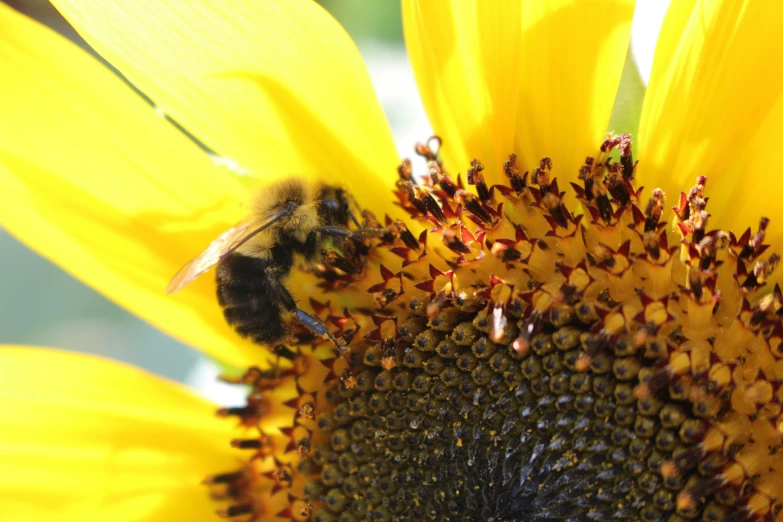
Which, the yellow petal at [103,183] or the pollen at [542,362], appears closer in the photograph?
the pollen at [542,362]

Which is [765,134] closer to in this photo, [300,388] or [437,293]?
[437,293]

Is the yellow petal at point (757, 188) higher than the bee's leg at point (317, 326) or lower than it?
lower

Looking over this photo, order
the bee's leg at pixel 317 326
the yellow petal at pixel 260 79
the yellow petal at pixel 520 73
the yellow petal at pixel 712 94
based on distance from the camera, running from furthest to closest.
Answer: the bee's leg at pixel 317 326 < the yellow petal at pixel 260 79 < the yellow petal at pixel 520 73 < the yellow petal at pixel 712 94

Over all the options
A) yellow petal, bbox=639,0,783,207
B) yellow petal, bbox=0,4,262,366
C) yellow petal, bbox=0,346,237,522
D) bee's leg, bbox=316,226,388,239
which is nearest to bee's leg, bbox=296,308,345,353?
bee's leg, bbox=316,226,388,239

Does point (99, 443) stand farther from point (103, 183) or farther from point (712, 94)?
point (712, 94)

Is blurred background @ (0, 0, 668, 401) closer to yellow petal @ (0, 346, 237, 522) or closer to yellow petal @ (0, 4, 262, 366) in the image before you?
yellow petal @ (0, 346, 237, 522)

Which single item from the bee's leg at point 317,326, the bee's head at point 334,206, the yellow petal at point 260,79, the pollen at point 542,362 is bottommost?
the pollen at point 542,362

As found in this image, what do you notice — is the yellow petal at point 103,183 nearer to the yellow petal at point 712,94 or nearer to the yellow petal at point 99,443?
the yellow petal at point 99,443

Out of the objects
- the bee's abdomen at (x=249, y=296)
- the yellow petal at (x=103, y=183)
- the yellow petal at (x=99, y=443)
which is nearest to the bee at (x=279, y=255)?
the bee's abdomen at (x=249, y=296)

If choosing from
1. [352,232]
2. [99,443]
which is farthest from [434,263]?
[99,443]
